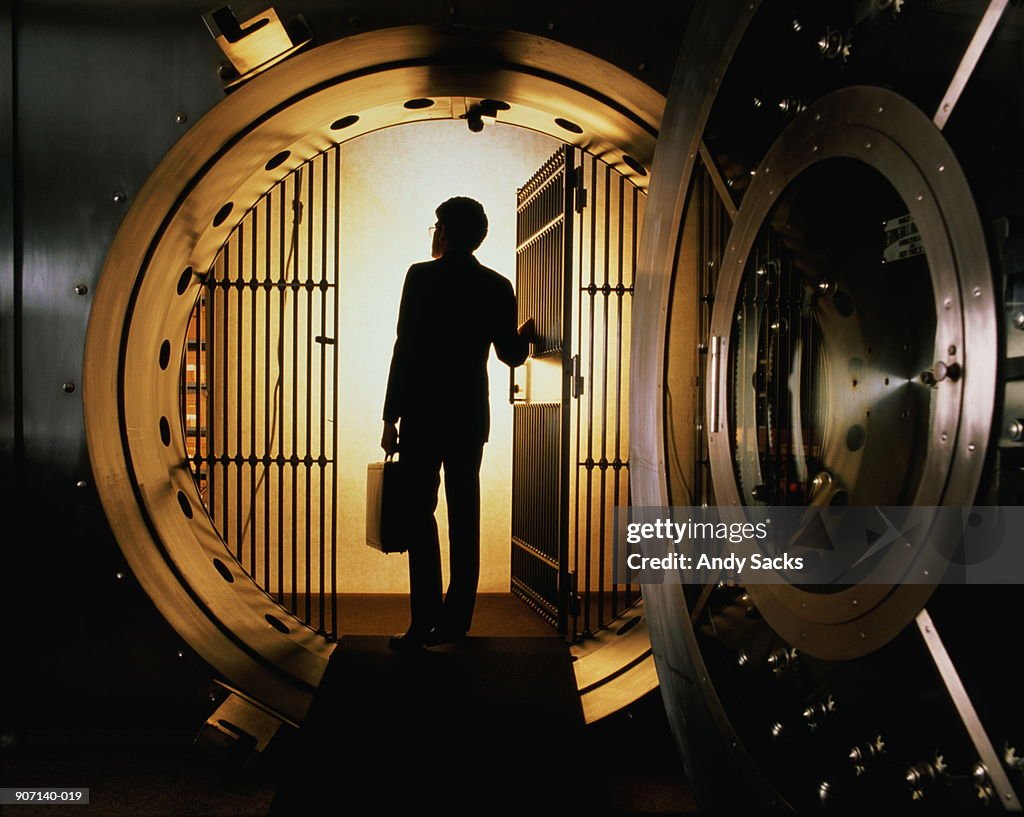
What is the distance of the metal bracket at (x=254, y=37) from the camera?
7.59ft

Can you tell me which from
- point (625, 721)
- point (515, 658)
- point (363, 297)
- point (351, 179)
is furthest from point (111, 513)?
point (351, 179)

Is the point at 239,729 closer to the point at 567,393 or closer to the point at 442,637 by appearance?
the point at 442,637

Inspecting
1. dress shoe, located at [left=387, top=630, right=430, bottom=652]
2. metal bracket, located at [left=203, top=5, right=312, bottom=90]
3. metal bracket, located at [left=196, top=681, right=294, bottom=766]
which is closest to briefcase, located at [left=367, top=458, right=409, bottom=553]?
dress shoe, located at [left=387, top=630, right=430, bottom=652]

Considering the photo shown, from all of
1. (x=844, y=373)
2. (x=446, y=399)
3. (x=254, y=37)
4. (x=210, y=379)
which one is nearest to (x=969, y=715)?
(x=844, y=373)

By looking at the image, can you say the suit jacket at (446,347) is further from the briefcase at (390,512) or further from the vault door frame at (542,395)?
the vault door frame at (542,395)

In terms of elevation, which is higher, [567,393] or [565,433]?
[567,393]

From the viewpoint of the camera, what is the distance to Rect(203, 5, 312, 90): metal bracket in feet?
7.59

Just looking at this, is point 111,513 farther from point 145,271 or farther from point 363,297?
point 363,297

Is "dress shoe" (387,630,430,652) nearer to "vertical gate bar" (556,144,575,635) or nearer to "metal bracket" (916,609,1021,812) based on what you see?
"vertical gate bar" (556,144,575,635)

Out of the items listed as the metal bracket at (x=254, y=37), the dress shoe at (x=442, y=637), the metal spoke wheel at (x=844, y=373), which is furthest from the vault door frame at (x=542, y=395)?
the metal spoke wheel at (x=844, y=373)

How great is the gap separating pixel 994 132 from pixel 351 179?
397cm

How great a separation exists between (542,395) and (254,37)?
86.1 inches

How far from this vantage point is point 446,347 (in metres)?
2.50

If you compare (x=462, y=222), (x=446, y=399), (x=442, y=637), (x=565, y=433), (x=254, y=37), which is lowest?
(x=442, y=637)
